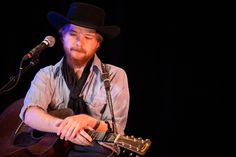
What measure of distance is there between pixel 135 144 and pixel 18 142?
3.91ft

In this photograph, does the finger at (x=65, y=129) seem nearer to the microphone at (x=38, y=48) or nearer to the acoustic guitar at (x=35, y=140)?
the acoustic guitar at (x=35, y=140)

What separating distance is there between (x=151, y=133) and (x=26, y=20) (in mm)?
1713

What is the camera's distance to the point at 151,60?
375 cm

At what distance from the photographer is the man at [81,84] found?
9.45ft

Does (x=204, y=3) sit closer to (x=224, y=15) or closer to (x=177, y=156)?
(x=224, y=15)

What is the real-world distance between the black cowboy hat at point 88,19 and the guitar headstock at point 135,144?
936mm

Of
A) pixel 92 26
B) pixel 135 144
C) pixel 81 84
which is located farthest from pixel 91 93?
pixel 135 144

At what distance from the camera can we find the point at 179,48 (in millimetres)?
3656

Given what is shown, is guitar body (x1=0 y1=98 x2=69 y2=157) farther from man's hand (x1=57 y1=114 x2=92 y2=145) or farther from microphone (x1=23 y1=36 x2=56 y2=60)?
microphone (x1=23 y1=36 x2=56 y2=60)

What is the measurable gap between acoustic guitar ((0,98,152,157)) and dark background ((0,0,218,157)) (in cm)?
99

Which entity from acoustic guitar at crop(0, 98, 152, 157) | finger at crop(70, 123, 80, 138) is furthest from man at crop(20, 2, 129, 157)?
finger at crop(70, 123, 80, 138)

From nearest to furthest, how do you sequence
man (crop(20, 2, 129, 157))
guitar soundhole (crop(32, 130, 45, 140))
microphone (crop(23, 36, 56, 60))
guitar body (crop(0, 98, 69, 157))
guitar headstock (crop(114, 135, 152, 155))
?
guitar headstock (crop(114, 135, 152, 155))
microphone (crop(23, 36, 56, 60))
guitar body (crop(0, 98, 69, 157))
man (crop(20, 2, 129, 157))
guitar soundhole (crop(32, 130, 45, 140))

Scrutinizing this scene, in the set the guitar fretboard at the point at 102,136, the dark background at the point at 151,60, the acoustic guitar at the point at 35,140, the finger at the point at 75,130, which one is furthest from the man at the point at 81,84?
the dark background at the point at 151,60

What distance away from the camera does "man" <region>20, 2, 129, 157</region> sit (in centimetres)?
288
